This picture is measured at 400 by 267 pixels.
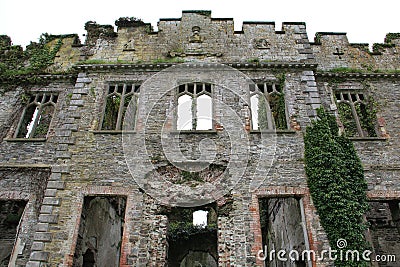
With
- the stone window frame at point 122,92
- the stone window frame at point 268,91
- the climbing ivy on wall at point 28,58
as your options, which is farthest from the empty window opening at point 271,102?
the climbing ivy on wall at point 28,58

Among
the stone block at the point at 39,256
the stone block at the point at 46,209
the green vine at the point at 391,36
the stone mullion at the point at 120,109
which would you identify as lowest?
the stone block at the point at 39,256

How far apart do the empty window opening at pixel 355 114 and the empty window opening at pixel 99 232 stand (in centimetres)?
835

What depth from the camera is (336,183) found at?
923 cm

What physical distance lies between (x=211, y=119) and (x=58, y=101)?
18.6ft

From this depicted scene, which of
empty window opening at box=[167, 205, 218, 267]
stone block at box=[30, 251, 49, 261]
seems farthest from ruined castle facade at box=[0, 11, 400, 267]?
empty window opening at box=[167, 205, 218, 267]

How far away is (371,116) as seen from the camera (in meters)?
11.6

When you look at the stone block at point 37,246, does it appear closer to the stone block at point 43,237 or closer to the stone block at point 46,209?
the stone block at point 43,237

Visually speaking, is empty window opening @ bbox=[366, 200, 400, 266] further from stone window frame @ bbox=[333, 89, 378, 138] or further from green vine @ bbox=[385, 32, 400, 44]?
green vine @ bbox=[385, 32, 400, 44]

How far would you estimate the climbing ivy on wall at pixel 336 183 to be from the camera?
28.6 ft

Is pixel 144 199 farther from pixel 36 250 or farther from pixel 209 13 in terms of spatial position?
pixel 209 13

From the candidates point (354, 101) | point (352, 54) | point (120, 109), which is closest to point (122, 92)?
point (120, 109)

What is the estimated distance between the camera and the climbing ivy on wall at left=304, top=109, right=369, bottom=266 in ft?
28.6

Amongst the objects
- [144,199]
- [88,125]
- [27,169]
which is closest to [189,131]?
[144,199]

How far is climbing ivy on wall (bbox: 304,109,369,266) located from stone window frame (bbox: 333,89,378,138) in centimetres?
145
